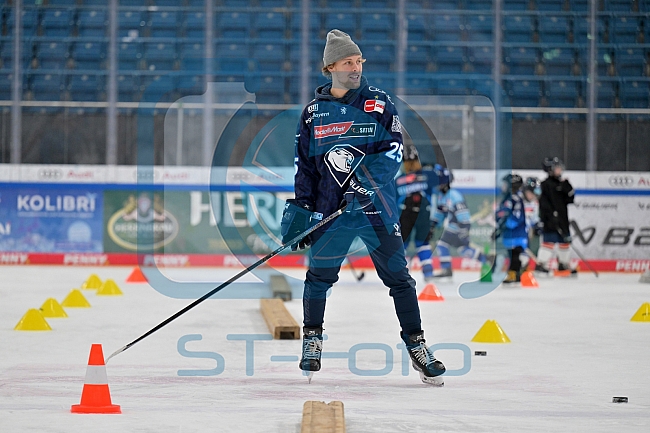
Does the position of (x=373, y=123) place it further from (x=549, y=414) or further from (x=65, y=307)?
(x=65, y=307)

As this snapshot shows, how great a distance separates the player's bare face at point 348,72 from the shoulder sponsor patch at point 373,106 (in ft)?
0.30

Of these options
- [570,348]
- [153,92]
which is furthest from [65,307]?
[153,92]

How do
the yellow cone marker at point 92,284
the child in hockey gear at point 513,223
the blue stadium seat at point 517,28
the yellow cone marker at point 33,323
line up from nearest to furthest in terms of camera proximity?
the yellow cone marker at point 33,323, the yellow cone marker at point 92,284, the child in hockey gear at point 513,223, the blue stadium seat at point 517,28

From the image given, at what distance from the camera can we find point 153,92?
48.7 ft

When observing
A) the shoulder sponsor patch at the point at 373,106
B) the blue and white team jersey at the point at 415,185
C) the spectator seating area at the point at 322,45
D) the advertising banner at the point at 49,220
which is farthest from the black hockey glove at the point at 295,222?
the spectator seating area at the point at 322,45

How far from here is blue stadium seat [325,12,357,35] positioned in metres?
15.6

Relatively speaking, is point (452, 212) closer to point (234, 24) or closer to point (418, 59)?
point (418, 59)

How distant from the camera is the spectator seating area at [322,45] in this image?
48.9 feet

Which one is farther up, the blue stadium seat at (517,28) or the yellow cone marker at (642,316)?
the blue stadium seat at (517,28)

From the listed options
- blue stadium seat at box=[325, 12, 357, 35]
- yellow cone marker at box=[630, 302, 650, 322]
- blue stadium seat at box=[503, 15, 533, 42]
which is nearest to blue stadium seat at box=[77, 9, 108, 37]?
blue stadium seat at box=[325, 12, 357, 35]

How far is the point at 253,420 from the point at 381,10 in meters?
12.8

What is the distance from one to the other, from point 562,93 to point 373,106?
11360mm

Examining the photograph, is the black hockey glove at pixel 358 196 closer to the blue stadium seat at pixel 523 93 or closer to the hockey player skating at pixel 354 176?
the hockey player skating at pixel 354 176

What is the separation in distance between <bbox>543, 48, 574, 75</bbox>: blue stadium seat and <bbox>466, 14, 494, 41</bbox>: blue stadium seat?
3.24 feet
